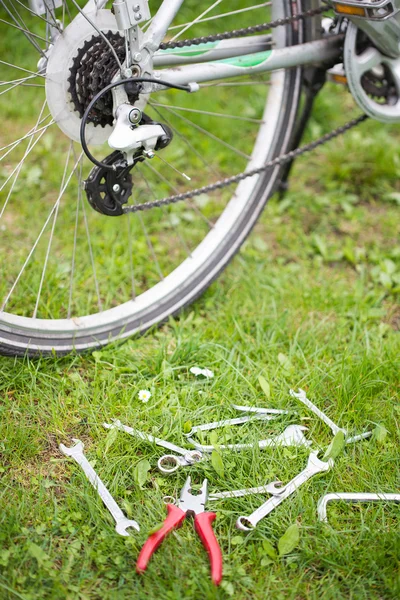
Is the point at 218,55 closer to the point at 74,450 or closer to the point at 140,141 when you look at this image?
the point at 140,141

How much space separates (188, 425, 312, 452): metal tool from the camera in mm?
1851

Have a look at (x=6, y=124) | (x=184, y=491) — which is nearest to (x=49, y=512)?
(x=184, y=491)

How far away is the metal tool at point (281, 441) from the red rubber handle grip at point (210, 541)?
0.23 metres

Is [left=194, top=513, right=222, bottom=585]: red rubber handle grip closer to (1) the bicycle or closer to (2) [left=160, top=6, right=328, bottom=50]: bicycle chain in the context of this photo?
(1) the bicycle

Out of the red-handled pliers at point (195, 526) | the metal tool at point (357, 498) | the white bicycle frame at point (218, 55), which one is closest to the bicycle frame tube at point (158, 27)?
the white bicycle frame at point (218, 55)

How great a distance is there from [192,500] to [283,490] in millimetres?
256

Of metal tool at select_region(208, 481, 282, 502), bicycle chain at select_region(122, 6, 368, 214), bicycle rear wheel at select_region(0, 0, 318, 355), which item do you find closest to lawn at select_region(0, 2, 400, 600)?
metal tool at select_region(208, 481, 282, 502)

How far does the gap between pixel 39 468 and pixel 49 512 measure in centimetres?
16

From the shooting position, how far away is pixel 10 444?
1.84 m

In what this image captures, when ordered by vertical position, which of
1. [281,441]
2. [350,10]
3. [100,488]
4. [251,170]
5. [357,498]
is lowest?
[357,498]

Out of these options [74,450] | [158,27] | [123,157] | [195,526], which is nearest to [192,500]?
[195,526]

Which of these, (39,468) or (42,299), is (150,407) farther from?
(42,299)

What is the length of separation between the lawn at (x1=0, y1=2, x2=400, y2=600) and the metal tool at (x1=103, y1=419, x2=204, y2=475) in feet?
0.08

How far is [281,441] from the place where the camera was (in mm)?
1882
